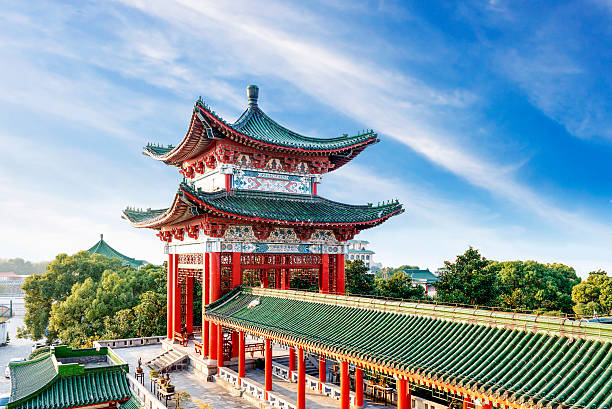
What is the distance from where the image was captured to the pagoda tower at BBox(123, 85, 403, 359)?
21.0m

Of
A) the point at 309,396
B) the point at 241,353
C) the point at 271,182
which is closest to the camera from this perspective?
the point at 309,396

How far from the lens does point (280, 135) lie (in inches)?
1013

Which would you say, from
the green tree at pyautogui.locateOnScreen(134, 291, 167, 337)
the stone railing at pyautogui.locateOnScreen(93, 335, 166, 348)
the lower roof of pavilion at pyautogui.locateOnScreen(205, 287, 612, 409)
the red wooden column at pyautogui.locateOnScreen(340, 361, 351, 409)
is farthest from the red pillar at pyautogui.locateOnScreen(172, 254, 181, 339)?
the red wooden column at pyautogui.locateOnScreen(340, 361, 351, 409)

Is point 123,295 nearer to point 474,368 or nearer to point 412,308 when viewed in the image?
point 412,308

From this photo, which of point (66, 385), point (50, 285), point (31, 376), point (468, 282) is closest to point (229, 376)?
point (66, 385)

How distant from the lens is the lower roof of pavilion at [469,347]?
8234 mm

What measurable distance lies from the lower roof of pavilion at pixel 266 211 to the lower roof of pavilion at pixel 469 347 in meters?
5.88

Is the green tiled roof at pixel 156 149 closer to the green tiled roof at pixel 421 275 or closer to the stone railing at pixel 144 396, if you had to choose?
the stone railing at pixel 144 396

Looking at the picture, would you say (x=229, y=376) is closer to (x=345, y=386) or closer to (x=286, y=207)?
(x=345, y=386)

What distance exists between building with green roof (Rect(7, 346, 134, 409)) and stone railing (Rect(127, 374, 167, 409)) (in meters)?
1.14

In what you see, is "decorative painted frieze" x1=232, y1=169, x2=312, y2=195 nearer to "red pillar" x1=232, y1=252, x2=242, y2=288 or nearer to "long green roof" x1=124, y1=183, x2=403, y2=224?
"long green roof" x1=124, y1=183, x2=403, y2=224

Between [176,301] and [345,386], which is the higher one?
[176,301]

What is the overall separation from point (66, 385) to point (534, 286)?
49.3 meters

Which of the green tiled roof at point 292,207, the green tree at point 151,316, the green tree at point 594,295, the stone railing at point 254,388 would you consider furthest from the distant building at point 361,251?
the stone railing at point 254,388
